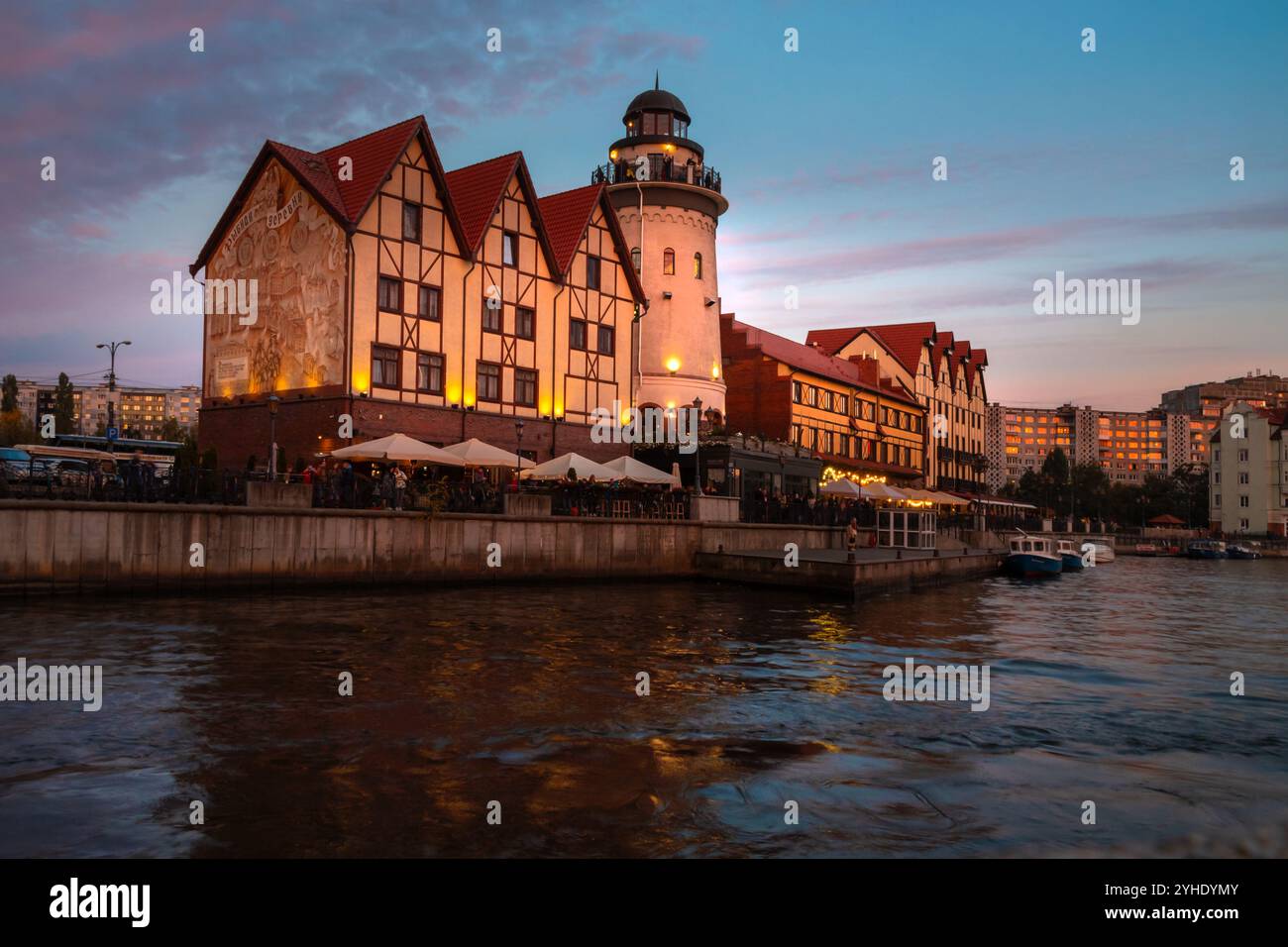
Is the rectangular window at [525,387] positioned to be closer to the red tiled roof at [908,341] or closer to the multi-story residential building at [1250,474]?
the red tiled roof at [908,341]

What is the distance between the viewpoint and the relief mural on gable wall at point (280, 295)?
3797 centimetres

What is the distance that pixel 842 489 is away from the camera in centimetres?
5953

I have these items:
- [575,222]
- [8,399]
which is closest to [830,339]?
[575,222]

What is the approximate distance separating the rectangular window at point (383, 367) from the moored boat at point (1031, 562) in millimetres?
37903

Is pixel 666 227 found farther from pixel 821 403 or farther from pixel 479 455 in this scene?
pixel 479 455

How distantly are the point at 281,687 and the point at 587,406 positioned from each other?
33.7m

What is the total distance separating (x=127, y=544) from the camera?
2519 centimetres

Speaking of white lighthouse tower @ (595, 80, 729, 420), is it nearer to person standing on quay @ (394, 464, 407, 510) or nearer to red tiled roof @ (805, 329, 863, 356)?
person standing on quay @ (394, 464, 407, 510)

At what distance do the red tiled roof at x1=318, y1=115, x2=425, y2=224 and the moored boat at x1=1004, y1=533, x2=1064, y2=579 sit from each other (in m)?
40.6

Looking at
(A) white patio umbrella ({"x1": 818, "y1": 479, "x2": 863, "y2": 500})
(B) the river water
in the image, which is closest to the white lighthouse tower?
(A) white patio umbrella ({"x1": 818, "y1": 479, "x2": 863, "y2": 500})

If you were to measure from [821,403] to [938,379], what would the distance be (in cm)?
2655

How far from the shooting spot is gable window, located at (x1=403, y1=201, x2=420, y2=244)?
39.8 meters

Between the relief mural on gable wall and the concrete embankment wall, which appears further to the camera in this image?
the relief mural on gable wall

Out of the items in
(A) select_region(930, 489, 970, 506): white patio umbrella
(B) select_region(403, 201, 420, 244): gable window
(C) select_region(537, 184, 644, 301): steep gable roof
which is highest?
(C) select_region(537, 184, 644, 301): steep gable roof
